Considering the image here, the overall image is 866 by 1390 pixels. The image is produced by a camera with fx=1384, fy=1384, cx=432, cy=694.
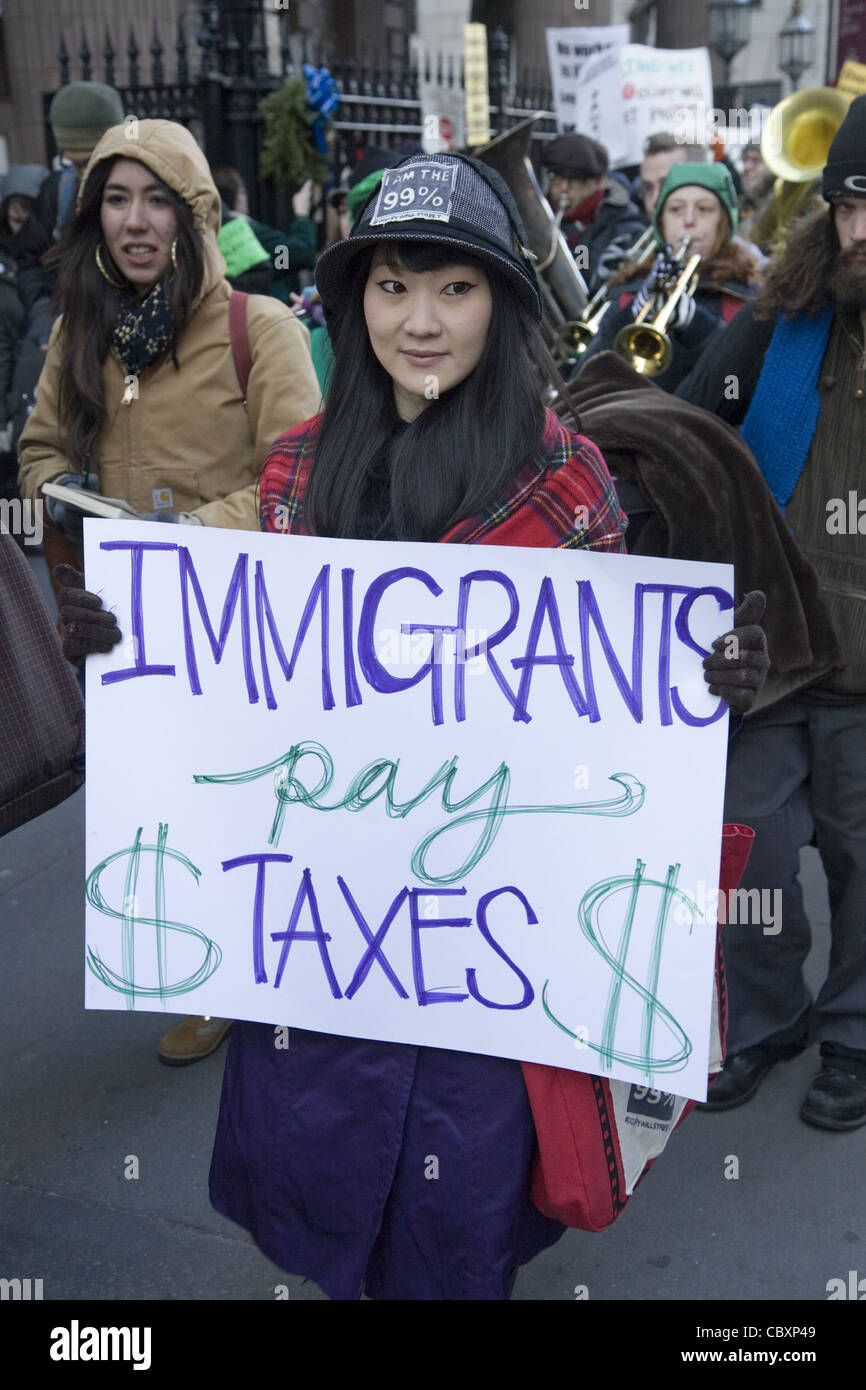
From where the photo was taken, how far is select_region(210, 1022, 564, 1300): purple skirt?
181cm

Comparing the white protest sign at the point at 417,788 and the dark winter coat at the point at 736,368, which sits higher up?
the dark winter coat at the point at 736,368

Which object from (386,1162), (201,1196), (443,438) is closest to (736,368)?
(443,438)

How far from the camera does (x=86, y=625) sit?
188cm

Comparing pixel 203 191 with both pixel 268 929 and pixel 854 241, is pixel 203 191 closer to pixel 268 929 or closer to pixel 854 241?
pixel 854 241

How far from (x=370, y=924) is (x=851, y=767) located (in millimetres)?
1503

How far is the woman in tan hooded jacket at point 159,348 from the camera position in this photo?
295 cm

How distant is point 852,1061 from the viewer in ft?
10.1

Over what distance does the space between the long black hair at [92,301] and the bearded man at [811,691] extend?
1134 millimetres

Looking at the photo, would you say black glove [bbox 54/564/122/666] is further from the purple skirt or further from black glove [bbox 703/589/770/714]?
black glove [bbox 703/589/770/714]

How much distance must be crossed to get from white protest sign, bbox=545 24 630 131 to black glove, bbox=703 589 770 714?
10288 millimetres

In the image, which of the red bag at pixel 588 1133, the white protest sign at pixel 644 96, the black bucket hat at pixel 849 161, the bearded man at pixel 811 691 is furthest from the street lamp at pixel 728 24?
the red bag at pixel 588 1133

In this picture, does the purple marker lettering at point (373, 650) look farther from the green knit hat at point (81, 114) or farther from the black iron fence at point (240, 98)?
the black iron fence at point (240, 98)

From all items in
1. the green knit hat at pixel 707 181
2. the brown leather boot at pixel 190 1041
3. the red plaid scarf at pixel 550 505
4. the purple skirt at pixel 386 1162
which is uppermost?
the green knit hat at pixel 707 181

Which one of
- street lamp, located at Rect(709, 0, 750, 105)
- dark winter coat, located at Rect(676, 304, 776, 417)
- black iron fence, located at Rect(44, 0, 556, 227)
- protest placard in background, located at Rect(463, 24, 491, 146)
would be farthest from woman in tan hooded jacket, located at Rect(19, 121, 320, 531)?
street lamp, located at Rect(709, 0, 750, 105)
